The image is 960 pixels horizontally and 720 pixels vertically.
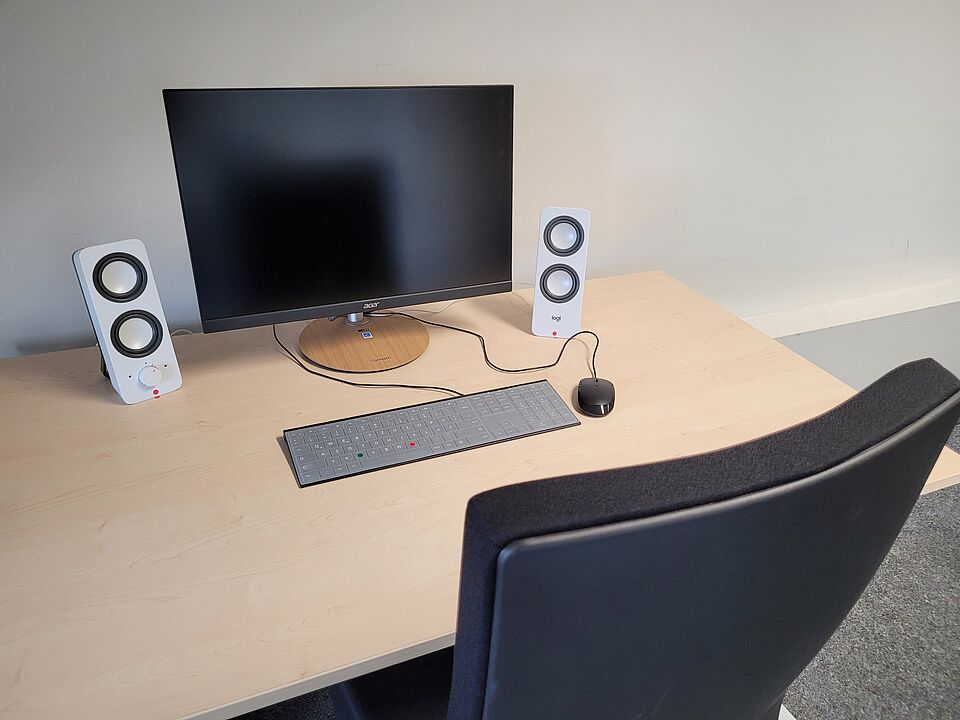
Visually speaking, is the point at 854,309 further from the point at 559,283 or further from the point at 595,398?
the point at 595,398

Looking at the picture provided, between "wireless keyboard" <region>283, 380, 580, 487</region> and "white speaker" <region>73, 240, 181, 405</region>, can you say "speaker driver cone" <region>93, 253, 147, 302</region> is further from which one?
Answer: "wireless keyboard" <region>283, 380, 580, 487</region>

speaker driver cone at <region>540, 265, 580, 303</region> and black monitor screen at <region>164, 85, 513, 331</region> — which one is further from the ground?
black monitor screen at <region>164, 85, 513, 331</region>

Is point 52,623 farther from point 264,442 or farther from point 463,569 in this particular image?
point 463,569

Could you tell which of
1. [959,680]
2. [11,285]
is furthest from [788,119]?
[11,285]

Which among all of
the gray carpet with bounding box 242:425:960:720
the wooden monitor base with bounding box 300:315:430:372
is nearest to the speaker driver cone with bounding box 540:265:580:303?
the wooden monitor base with bounding box 300:315:430:372

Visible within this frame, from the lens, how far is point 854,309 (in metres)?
2.14

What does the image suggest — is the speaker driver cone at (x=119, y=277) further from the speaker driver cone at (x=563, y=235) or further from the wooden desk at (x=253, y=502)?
the speaker driver cone at (x=563, y=235)

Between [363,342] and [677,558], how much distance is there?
92 cm

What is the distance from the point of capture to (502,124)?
128cm

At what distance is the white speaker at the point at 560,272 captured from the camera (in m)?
1.37

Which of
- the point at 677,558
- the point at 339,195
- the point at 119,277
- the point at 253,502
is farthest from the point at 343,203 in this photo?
the point at 677,558

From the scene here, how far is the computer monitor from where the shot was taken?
113cm

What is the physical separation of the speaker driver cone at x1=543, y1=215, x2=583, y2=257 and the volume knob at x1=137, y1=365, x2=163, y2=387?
68cm

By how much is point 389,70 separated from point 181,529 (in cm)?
88
